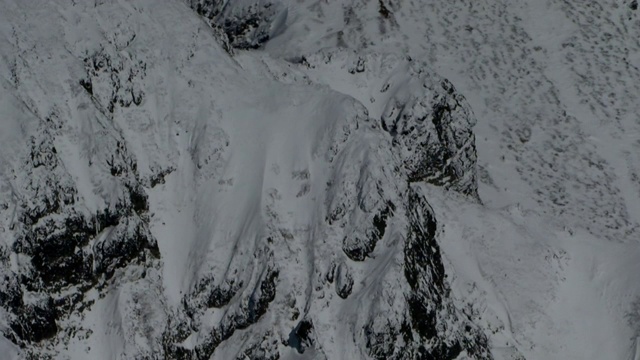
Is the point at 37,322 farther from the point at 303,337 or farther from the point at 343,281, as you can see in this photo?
the point at 343,281

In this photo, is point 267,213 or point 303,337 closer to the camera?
point 303,337

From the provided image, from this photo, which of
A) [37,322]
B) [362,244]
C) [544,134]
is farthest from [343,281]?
[544,134]

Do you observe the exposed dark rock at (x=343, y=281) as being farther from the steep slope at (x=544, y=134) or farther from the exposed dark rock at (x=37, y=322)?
the exposed dark rock at (x=37, y=322)

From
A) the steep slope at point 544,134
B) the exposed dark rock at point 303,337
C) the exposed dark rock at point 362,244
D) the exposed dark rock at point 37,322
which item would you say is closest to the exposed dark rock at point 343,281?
the exposed dark rock at point 362,244

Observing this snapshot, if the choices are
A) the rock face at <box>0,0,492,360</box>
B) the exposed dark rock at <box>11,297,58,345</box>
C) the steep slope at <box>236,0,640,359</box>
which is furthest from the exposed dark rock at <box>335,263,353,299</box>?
the exposed dark rock at <box>11,297,58,345</box>

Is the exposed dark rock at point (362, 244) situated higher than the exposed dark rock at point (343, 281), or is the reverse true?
the exposed dark rock at point (362, 244)

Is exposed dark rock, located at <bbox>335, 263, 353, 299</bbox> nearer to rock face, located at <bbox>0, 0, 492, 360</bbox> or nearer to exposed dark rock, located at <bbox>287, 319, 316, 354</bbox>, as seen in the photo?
rock face, located at <bbox>0, 0, 492, 360</bbox>
